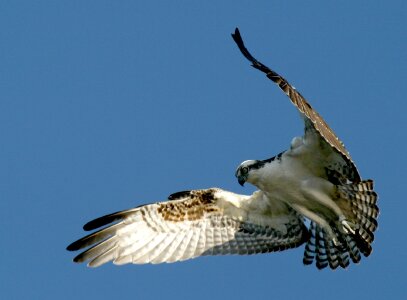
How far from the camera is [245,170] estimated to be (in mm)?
12281

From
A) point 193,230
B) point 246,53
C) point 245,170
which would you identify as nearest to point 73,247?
point 193,230

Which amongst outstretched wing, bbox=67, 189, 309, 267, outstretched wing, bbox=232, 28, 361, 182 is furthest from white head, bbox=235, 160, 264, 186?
outstretched wing, bbox=232, 28, 361, 182

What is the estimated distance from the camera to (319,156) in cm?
1187

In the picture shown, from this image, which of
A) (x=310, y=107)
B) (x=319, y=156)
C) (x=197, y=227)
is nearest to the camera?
(x=310, y=107)

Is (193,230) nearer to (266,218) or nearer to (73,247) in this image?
(266,218)

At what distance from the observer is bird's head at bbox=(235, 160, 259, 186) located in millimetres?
12234

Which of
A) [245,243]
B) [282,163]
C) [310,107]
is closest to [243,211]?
[245,243]

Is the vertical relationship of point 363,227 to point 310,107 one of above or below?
below

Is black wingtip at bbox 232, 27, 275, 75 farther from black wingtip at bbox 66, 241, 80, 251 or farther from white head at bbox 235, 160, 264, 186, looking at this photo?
black wingtip at bbox 66, 241, 80, 251

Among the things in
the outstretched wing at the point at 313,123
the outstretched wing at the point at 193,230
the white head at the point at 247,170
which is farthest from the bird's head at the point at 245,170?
the outstretched wing at the point at 313,123

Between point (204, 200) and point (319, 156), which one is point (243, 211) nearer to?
point (204, 200)

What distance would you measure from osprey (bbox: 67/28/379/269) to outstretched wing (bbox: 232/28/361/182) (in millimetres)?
18

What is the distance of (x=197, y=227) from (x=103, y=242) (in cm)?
128

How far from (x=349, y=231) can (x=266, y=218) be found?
1191 mm
